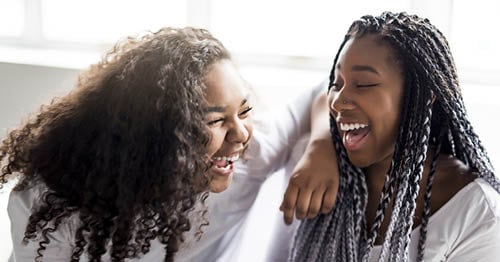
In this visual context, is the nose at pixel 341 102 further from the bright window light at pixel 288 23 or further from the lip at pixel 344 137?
the bright window light at pixel 288 23

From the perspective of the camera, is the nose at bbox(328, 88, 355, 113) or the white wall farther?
the white wall

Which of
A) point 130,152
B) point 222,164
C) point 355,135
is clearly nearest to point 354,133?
point 355,135

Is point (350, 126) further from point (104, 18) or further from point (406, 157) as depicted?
point (104, 18)

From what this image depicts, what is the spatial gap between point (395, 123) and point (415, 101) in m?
0.05

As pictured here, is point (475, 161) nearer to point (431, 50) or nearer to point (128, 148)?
point (431, 50)

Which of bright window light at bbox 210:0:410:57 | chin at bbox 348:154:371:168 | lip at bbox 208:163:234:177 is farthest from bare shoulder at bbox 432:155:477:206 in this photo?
bright window light at bbox 210:0:410:57

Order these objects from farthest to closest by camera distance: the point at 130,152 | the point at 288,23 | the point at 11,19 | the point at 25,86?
the point at 11,19 → the point at 25,86 → the point at 288,23 → the point at 130,152

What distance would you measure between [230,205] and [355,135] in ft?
0.83

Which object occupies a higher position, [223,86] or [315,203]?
[223,86]

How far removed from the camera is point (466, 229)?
110 centimetres

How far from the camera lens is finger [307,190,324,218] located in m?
1.12

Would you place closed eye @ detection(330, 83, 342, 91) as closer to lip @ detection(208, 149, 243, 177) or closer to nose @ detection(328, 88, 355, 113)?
nose @ detection(328, 88, 355, 113)

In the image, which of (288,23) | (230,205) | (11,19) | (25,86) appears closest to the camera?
(230,205)

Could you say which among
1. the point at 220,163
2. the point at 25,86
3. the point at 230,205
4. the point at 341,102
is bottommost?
the point at 25,86
